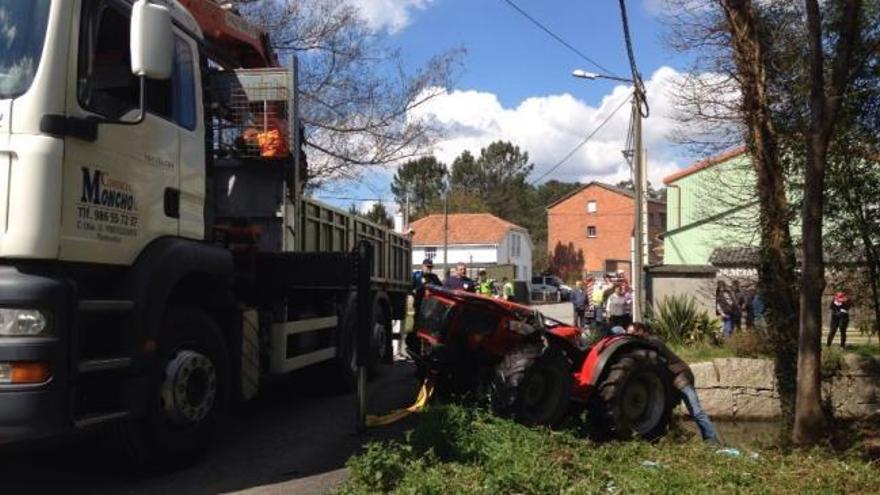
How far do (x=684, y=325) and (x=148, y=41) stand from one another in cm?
1205

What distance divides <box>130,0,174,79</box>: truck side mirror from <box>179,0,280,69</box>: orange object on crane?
2.58m

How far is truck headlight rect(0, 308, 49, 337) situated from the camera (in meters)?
4.68

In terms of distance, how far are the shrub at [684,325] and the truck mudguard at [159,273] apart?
10.4m

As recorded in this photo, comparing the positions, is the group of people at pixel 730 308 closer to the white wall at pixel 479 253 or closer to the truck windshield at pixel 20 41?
the truck windshield at pixel 20 41

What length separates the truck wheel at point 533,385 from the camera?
7785 millimetres

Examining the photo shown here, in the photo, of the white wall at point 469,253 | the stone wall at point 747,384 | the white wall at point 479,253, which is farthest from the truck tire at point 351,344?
the white wall at point 469,253

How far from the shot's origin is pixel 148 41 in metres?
5.12

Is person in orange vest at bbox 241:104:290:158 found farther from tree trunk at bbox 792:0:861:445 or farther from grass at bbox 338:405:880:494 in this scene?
tree trunk at bbox 792:0:861:445

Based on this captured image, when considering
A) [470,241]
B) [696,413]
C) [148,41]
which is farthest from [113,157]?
[470,241]

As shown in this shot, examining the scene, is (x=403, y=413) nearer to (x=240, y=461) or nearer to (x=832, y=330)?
(x=240, y=461)

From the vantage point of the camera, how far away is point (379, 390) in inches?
435

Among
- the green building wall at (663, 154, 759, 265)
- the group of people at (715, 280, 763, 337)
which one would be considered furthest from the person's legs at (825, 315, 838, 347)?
the green building wall at (663, 154, 759, 265)

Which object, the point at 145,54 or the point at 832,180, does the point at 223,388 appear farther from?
the point at 832,180

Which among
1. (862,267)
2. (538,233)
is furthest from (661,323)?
(538,233)
